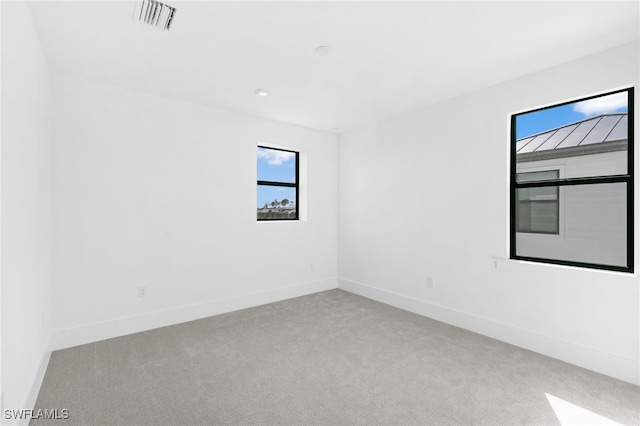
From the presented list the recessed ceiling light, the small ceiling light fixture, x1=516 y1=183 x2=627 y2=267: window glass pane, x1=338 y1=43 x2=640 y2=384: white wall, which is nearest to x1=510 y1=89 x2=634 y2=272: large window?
x1=516 y1=183 x2=627 y2=267: window glass pane

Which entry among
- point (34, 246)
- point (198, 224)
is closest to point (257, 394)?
point (34, 246)

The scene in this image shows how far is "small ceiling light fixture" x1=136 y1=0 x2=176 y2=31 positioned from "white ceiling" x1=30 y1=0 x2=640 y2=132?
0.17ft

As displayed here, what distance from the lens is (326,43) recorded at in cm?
234

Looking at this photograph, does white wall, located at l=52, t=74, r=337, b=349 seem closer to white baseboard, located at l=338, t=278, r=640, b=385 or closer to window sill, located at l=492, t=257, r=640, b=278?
white baseboard, located at l=338, t=278, r=640, b=385

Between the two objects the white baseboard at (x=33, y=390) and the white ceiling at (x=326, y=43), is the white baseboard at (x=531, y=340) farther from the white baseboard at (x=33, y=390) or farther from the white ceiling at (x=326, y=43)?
the white baseboard at (x=33, y=390)

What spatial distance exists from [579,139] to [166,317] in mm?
4466

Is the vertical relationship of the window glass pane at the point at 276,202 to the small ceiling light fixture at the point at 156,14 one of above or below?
below

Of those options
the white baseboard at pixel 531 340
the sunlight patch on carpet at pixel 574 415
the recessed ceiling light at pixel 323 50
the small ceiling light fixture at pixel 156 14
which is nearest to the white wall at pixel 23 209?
the small ceiling light fixture at pixel 156 14

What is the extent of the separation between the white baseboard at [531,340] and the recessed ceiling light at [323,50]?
2.96 meters

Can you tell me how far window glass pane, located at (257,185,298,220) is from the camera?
4.47 m

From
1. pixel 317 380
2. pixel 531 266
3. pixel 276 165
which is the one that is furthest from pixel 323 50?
pixel 531 266

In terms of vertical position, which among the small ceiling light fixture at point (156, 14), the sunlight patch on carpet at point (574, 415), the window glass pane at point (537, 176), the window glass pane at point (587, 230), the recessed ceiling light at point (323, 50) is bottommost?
the sunlight patch on carpet at point (574, 415)

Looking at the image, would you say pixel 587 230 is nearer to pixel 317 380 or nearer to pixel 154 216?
pixel 317 380

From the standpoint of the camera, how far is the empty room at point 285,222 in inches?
78.2
